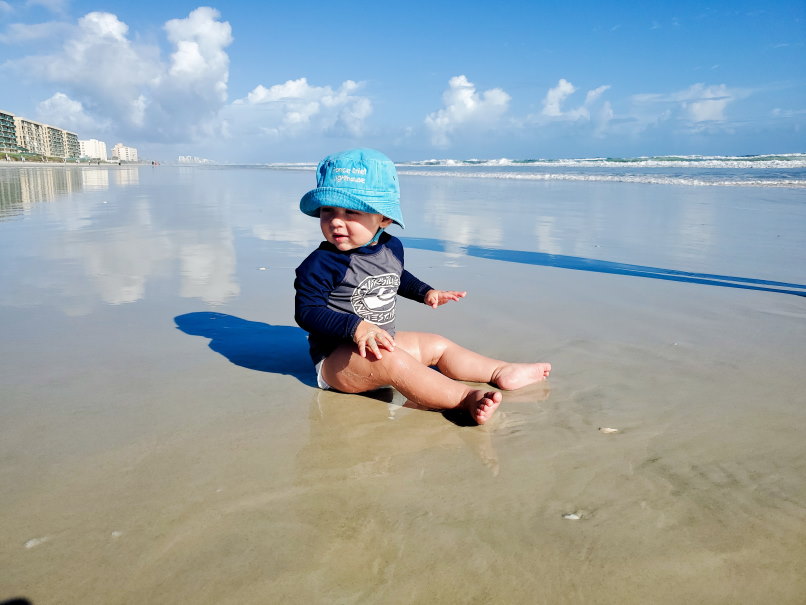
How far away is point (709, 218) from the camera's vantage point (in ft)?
28.6

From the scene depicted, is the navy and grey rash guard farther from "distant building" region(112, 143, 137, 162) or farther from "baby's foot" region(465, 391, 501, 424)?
"distant building" region(112, 143, 137, 162)

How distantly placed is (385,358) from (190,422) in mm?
724

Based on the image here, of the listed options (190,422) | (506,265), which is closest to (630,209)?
(506,265)

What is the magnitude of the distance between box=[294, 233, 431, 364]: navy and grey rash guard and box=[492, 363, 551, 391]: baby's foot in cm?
55

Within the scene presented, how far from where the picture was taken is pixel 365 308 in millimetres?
2258

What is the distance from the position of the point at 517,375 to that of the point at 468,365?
22 cm

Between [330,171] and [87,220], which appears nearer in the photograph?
[330,171]

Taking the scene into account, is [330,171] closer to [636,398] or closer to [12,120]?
[636,398]

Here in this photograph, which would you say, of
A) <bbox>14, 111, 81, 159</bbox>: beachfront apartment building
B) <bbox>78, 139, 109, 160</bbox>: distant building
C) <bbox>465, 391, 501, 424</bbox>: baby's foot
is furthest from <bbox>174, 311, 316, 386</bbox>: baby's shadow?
<bbox>78, 139, 109, 160</bbox>: distant building

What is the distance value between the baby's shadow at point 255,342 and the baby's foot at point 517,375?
0.81 metres

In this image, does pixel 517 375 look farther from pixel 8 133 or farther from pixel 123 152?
pixel 123 152

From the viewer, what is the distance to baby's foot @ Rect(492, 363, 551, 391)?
2.26 m

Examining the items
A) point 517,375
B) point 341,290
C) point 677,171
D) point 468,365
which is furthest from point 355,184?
point 677,171

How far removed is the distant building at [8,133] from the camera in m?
74.9
